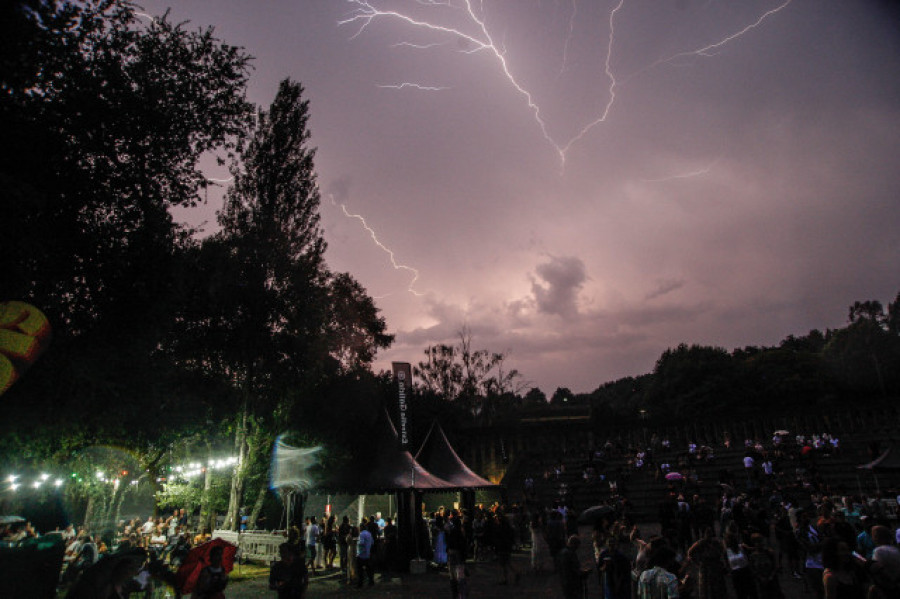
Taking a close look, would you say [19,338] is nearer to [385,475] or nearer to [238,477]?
[385,475]

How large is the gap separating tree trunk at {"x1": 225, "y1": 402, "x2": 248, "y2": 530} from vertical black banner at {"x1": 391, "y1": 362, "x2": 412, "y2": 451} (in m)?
7.25

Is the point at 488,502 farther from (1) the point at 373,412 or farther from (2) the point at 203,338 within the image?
(2) the point at 203,338

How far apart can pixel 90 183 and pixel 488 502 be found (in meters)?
24.4

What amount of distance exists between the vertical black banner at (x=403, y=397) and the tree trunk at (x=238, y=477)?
7246 millimetres

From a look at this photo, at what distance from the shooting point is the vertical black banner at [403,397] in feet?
57.6

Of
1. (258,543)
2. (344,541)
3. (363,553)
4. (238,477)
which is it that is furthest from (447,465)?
(238,477)

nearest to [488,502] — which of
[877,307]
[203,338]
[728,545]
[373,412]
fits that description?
[373,412]

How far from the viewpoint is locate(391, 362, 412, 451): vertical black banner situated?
17.6 meters

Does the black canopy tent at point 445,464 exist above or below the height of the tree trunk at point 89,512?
above

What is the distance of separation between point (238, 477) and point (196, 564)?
15506 millimetres

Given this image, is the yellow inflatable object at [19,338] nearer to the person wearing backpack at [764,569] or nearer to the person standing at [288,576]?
the person standing at [288,576]

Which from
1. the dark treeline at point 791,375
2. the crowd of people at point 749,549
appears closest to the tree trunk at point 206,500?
the crowd of people at point 749,549

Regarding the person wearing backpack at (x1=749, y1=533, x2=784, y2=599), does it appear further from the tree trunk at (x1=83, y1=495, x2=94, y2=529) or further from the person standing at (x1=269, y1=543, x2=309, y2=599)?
the tree trunk at (x1=83, y1=495, x2=94, y2=529)

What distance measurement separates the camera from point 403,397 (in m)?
18.4
